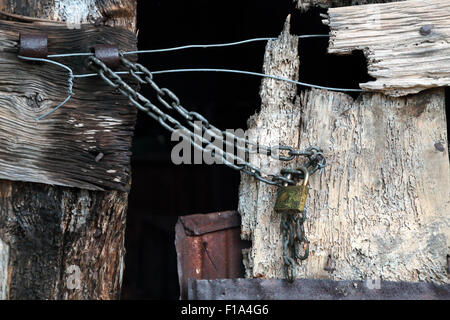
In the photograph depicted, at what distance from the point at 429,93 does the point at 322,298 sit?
25.7 inches

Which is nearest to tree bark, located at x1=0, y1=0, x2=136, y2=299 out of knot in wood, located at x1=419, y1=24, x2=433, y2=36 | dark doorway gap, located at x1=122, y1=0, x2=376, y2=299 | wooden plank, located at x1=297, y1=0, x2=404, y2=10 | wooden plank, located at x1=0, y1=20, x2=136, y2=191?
wooden plank, located at x1=0, y1=20, x2=136, y2=191

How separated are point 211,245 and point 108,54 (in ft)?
2.06

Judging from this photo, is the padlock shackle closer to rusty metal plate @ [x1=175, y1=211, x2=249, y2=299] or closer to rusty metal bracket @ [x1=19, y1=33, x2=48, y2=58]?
rusty metal plate @ [x1=175, y1=211, x2=249, y2=299]

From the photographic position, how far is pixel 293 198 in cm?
136

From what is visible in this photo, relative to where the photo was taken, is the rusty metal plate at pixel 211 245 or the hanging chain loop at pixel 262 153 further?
the rusty metal plate at pixel 211 245

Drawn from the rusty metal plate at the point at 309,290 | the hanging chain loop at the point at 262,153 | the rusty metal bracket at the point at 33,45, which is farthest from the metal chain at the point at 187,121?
the rusty metal plate at the point at 309,290

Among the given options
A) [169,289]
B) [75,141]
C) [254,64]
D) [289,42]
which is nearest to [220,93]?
[254,64]

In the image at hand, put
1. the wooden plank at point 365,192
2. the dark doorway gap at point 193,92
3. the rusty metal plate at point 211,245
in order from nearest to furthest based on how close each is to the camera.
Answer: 1. the wooden plank at point 365,192
2. the rusty metal plate at point 211,245
3. the dark doorway gap at point 193,92

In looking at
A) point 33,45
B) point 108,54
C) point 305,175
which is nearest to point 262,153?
point 305,175

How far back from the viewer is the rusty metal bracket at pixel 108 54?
1.34m

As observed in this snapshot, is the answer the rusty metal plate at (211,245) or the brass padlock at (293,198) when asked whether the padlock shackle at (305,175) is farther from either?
the rusty metal plate at (211,245)

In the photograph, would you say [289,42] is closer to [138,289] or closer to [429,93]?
[429,93]

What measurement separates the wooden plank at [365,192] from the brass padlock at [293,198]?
74mm
